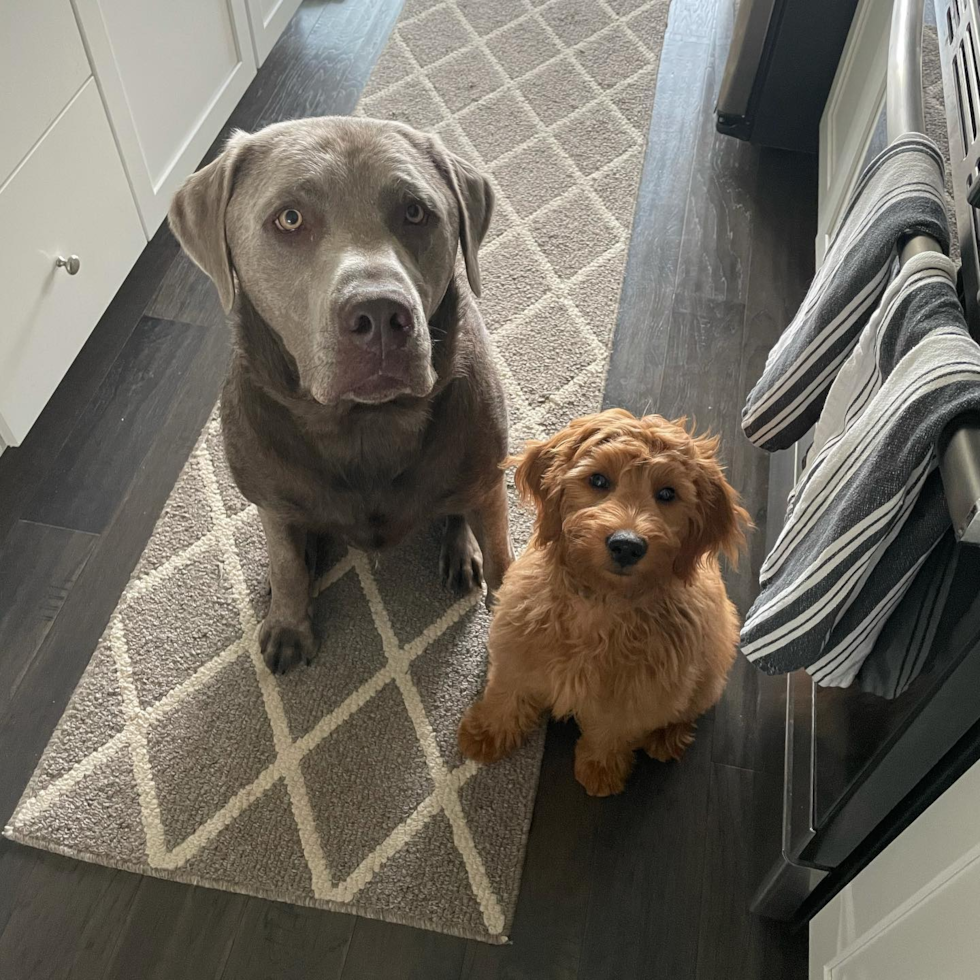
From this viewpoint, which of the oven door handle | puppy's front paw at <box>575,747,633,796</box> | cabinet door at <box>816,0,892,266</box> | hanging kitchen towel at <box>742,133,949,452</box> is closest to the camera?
the oven door handle

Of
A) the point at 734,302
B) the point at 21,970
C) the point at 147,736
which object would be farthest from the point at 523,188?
the point at 21,970

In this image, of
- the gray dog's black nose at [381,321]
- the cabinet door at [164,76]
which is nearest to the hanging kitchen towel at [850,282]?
the gray dog's black nose at [381,321]

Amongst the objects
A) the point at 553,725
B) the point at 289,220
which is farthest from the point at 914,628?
the point at 289,220

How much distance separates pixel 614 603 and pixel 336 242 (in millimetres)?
665

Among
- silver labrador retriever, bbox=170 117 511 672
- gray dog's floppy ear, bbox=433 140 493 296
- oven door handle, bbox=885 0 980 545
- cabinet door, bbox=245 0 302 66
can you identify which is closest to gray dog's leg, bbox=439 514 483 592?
silver labrador retriever, bbox=170 117 511 672

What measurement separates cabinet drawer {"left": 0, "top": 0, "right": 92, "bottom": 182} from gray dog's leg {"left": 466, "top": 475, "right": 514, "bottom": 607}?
115cm

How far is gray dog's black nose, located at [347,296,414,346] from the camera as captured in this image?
1260 mm

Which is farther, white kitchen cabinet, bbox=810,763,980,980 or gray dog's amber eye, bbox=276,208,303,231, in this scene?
gray dog's amber eye, bbox=276,208,303,231

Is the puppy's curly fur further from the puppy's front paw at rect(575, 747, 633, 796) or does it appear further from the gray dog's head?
the gray dog's head

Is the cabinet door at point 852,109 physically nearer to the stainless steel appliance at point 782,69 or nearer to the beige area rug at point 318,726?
the stainless steel appliance at point 782,69

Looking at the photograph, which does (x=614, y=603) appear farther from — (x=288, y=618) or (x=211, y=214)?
(x=211, y=214)

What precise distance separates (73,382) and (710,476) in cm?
168

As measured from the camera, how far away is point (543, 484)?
1362 mm

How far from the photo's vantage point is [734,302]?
2.48 meters
